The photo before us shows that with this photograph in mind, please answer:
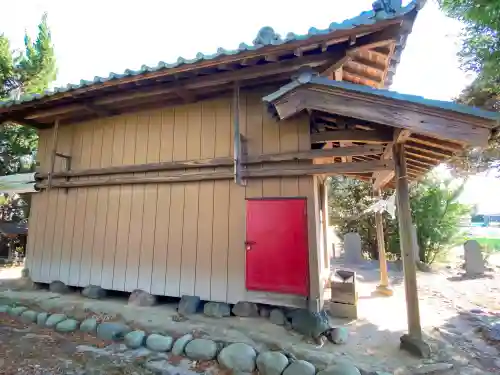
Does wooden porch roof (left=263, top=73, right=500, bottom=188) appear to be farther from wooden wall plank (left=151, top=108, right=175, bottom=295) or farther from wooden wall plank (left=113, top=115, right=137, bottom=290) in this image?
wooden wall plank (left=113, top=115, right=137, bottom=290)

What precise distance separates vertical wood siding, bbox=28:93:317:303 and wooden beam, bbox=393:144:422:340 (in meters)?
1.11

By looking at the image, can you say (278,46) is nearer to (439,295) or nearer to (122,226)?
(122,226)

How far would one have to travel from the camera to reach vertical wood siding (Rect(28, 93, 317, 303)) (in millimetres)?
4289

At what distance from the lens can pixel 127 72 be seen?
4.14m

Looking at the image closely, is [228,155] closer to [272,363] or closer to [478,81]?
[272,363]

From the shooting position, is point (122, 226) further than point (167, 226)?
Yes

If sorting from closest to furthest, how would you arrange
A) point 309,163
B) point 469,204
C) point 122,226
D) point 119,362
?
point 119,362
point 309,163
point 122,226
point 469,204

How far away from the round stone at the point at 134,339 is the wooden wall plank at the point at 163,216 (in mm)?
1011

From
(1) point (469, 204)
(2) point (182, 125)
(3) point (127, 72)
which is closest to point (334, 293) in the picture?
(2) point (182, 125)

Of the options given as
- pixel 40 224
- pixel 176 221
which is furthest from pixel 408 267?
pixel 40 224

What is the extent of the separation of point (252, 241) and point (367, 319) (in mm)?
2125

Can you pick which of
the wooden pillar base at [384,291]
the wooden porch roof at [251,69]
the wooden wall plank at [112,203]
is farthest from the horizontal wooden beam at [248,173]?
the wooden pillar base at [384,291]

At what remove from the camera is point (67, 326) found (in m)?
3.98

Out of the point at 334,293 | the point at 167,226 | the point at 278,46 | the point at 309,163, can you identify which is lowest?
the point at 334,293
